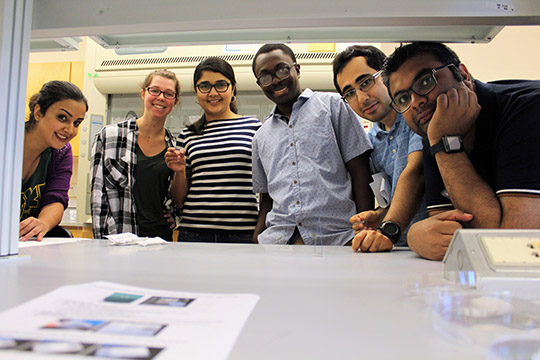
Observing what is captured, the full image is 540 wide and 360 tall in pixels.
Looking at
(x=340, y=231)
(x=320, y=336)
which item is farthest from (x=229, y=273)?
(x=340, y=231)

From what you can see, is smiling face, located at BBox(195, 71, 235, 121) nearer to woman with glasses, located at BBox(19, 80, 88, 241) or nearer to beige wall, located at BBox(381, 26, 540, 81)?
woman with glasses, located at BBox(19, 80, 88, 241)

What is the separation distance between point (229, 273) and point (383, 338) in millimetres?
330

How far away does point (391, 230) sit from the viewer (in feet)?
3.29

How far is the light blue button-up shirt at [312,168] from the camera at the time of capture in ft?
4.27

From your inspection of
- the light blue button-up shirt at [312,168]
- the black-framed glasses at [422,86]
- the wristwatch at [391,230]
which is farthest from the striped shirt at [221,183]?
the black-framed glasses at [422,86]

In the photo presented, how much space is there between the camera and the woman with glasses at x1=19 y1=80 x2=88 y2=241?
50.8 inches

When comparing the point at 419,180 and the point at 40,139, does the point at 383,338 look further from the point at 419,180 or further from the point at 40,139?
the point at 40,139

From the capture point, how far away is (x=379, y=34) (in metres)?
0.85

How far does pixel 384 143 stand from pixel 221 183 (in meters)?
0.68

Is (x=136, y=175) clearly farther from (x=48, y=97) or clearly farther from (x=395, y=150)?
(x=395, y=150)

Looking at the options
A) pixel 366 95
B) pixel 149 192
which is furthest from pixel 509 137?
pixel 149 192

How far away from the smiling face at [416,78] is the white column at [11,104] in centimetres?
91

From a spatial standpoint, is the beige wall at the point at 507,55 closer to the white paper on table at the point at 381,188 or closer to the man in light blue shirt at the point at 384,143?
the man in light blue shirt at the point at 384,143

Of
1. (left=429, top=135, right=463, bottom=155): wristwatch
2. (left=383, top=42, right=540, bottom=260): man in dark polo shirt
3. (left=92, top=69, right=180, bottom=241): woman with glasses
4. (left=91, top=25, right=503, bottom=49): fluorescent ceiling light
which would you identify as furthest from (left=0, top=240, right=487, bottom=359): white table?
(left=92, top=69, right=180, bottom=241): woman with glasses
